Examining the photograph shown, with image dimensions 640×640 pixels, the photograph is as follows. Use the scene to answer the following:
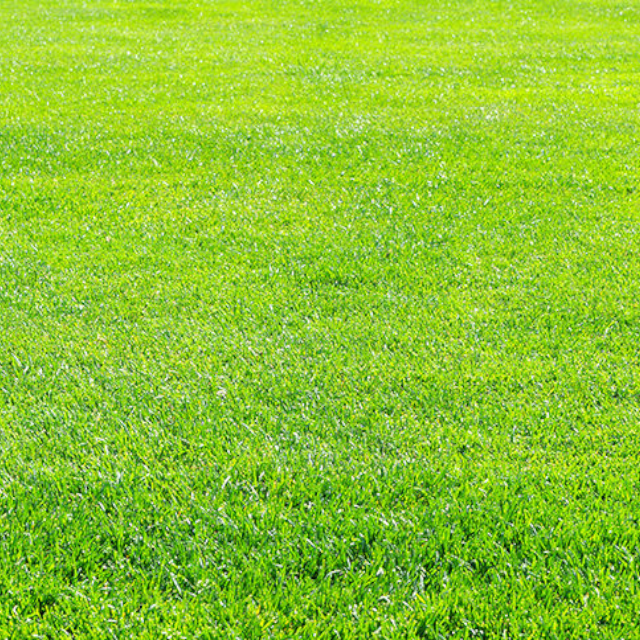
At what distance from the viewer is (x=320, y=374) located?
4.77 metres

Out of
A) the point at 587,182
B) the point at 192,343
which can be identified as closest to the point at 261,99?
the point at 587,182

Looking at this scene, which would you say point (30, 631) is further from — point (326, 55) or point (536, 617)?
point (326, 55)

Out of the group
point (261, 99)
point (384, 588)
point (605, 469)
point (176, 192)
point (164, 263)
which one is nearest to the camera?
point (384, 588)

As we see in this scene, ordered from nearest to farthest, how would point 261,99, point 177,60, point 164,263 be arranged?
point 164,263
point 261,99
point 177,60

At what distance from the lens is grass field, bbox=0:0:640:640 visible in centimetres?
329

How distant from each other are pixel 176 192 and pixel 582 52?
1069cm

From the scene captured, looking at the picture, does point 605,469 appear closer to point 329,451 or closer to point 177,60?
point 329,451

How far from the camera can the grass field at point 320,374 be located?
329 cm

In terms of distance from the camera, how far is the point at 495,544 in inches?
137

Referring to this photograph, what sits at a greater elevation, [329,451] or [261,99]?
[261,99]

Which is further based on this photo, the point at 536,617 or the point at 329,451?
the point at 329,451

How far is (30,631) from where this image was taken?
10.1 ft

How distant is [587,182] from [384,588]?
5.80m

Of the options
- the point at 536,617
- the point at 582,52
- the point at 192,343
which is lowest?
the point at 536,617
